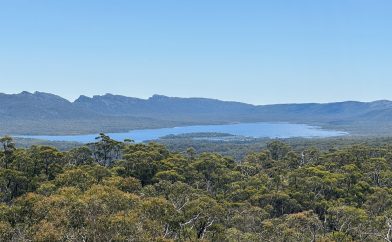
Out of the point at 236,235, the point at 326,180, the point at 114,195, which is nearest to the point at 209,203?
the point at 236,235

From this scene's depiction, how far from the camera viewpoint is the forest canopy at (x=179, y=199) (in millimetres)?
22406

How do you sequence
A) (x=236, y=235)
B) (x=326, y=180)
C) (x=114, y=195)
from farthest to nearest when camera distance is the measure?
(x=326, y=180) → (x=236, y=235) → (x=114, y=195)

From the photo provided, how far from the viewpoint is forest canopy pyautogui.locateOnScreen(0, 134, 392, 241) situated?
2241cm

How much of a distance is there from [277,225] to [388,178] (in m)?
23.6

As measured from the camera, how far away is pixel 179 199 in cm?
3556

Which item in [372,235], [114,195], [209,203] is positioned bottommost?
[372,235]

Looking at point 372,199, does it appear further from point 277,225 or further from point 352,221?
point 277,225

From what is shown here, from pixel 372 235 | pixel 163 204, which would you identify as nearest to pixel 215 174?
pixel 372 235

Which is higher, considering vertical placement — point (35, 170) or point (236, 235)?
point (35, 170)

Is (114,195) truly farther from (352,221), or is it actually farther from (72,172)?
(352,221)

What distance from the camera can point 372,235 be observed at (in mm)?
33250

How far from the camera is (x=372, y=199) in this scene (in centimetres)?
4328

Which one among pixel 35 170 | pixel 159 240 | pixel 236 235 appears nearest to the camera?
pixel 159 240

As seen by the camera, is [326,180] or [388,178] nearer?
[326,180]
